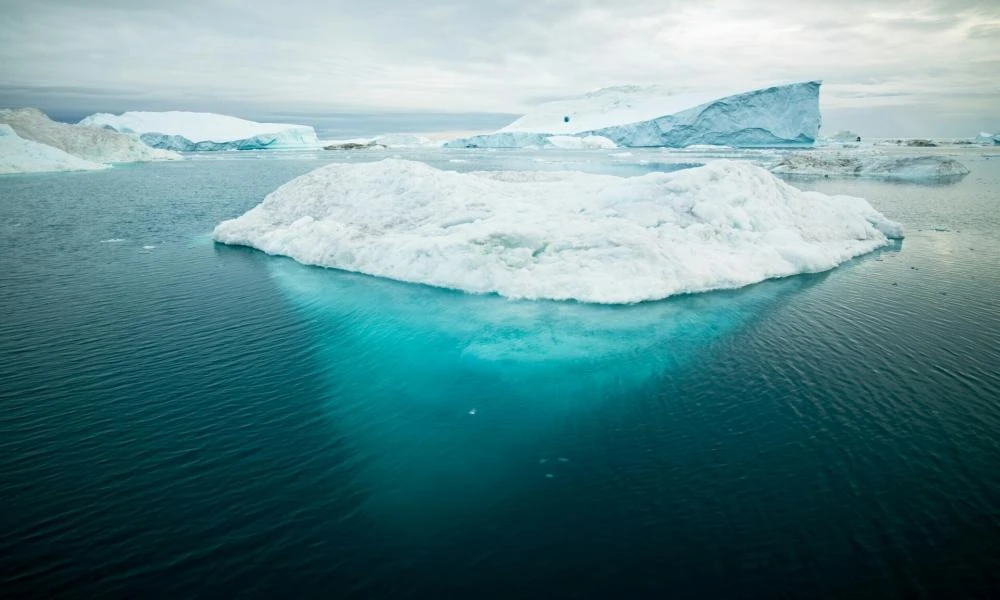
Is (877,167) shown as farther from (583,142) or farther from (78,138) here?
(78,138)

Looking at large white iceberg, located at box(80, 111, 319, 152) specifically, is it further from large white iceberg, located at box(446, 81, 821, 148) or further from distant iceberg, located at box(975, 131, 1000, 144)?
distant iceberg, located at box(975, 131, 1000, 144)

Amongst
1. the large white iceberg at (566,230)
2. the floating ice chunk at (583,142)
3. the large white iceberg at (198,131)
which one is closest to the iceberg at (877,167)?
the large white iceberg at (566,230)

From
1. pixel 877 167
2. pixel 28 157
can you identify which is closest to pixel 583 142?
pixel 877 167

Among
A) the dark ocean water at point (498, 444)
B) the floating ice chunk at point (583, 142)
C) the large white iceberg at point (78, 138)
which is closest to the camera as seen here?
the dark ocean water at point (498, 444)

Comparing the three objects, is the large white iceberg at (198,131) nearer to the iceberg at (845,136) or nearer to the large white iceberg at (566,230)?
the large white iceberg at (566,230)

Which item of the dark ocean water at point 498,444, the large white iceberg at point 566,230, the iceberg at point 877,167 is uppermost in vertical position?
the iceberg at point 877,167

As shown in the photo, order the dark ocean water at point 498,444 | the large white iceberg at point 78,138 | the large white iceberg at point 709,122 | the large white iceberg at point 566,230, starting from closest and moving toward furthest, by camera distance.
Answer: the dark ocean water at point 498,444, the large white iceberg at point 566,230, the large white iceberg at point 78,138, the large white iceberg at point 709,122

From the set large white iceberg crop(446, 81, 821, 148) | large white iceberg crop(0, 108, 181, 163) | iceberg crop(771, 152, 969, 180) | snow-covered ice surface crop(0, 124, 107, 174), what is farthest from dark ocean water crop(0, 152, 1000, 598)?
large white iceberg crop(446, 81, 821, 148)
